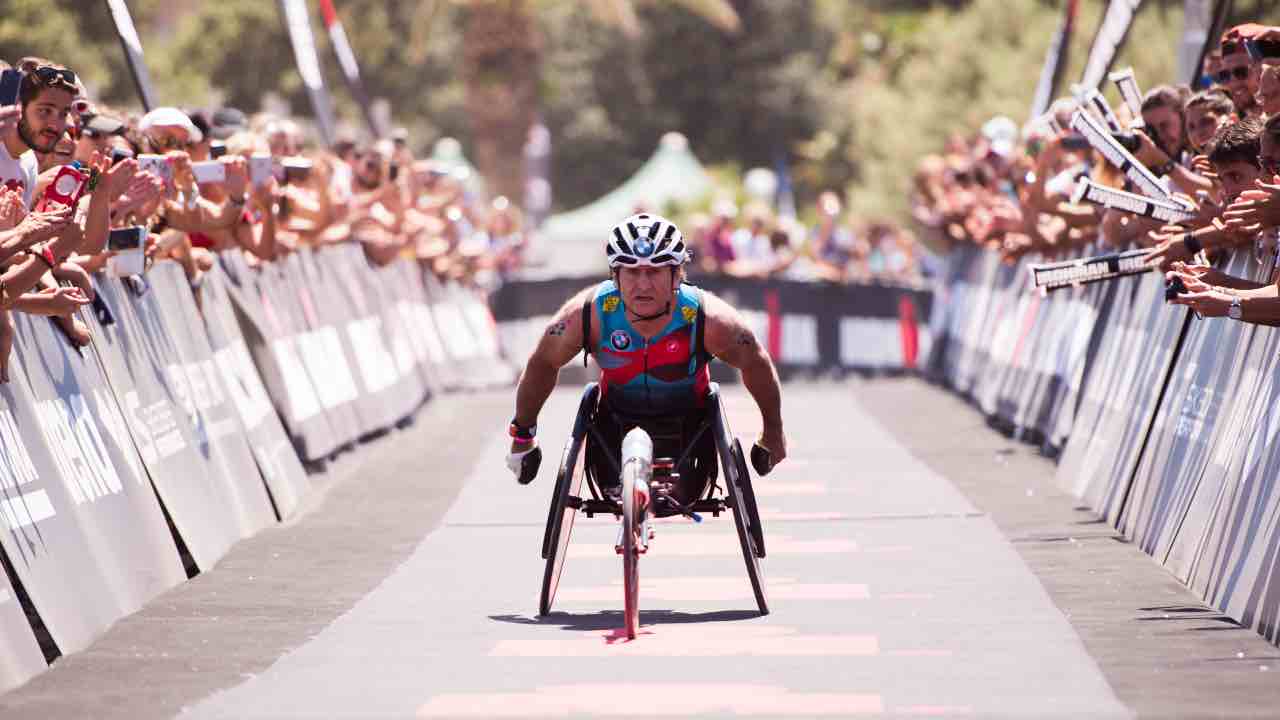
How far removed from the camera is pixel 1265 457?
35.5 ft

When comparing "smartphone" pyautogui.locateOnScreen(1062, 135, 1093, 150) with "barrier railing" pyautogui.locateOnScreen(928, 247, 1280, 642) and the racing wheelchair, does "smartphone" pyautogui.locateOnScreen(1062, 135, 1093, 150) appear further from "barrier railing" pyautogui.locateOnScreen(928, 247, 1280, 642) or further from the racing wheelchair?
the racing wheelchair

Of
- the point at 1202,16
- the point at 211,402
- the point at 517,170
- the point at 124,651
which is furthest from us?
the point at 517,170

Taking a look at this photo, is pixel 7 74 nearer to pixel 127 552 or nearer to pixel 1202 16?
pixel 127 552

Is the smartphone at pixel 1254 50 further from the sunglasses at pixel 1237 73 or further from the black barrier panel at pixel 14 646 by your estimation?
the black barrier panel at pixel 14 646

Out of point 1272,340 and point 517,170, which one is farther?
point 517,170

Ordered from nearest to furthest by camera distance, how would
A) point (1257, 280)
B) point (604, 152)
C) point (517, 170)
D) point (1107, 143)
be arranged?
point (1257, 280) < point (1107, 143) < point (517, 170) < point (604, 152)

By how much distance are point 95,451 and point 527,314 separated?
23.7 metres

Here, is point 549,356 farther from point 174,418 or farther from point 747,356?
point 174,418

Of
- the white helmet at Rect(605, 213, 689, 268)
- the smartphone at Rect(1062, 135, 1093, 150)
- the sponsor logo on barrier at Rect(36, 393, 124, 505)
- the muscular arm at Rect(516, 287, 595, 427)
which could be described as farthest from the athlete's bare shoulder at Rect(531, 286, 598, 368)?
the smartphone at Rect(1062, 135, 1093, 150)

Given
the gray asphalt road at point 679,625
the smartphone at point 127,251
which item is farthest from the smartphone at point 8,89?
the gray asphalt road at point 679,625

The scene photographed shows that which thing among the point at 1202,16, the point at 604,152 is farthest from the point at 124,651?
the point at 604,152

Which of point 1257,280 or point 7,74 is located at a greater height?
point 7,74

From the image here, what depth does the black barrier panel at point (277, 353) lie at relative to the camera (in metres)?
17.2

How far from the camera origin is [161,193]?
12586 mm
